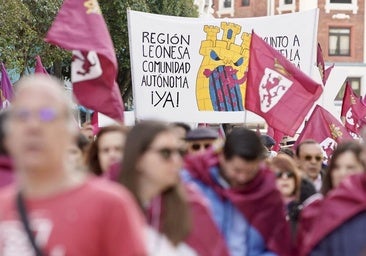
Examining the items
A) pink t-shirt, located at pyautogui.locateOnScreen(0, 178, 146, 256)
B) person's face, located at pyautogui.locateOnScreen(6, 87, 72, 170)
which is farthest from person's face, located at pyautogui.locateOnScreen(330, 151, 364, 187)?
person's face, located at pyautogui.locateOnScreen(6, 87, 72, 170)

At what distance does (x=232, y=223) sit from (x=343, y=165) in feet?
3.15

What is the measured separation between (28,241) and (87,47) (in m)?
5.04

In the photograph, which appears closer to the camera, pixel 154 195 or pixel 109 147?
pixel 154 195

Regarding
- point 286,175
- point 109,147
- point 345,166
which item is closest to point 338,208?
point 345,166

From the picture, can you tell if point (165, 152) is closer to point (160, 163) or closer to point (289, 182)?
point (160, 163)

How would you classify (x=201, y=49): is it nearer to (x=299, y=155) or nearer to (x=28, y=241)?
(x=299, y=155)

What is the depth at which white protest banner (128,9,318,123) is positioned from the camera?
46.0 ft

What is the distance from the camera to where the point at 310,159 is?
27.1 feet

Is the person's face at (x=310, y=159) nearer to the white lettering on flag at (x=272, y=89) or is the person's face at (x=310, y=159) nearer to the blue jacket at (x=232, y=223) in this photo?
the white lettering on flag at (x=272, y=89)

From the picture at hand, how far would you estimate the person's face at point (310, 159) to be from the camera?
322 inches

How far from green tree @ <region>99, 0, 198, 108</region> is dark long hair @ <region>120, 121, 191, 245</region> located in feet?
99.3

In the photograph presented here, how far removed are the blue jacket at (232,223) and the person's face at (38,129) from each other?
84.5 inches

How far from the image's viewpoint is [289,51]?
48.2ft

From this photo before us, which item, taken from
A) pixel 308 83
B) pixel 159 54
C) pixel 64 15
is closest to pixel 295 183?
pixel 64 15
